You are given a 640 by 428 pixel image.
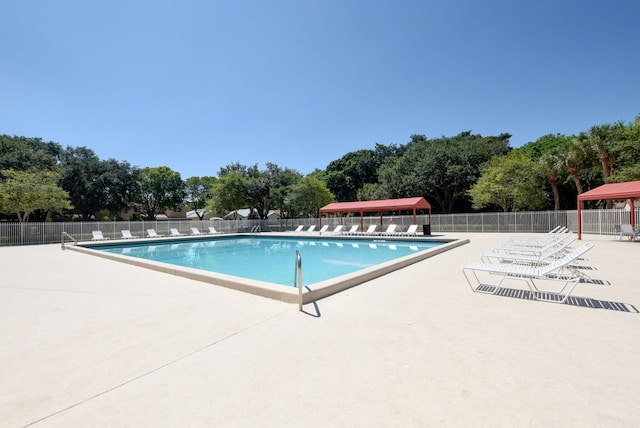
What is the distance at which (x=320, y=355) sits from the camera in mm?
2930

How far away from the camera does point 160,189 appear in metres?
42.9

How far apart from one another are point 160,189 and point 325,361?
46.3 meters

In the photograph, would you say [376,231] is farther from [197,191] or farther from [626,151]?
[197,191]

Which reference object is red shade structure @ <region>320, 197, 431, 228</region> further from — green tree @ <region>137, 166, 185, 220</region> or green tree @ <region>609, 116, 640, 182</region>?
green tree @ <region>137, 166, 185, 220</region>

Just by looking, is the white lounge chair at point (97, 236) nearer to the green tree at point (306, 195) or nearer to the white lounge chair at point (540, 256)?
the green tree at point (306, 195)

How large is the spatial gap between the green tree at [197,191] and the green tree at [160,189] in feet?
6.75

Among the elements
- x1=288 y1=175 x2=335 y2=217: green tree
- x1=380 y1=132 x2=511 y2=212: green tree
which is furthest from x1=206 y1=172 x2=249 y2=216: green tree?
x1=380 y1=132 x2=511 y2=212: green tree

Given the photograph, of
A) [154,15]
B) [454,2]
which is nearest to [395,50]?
[454,2]

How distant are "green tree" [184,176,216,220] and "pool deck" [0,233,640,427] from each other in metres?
44.7

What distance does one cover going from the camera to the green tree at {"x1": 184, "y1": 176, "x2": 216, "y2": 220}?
4709cm

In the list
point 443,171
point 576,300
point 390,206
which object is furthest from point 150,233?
point 443,171

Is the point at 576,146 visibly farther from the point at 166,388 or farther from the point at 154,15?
the point at 166,388

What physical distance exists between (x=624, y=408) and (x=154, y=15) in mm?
15196

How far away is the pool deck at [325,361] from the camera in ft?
6.72
